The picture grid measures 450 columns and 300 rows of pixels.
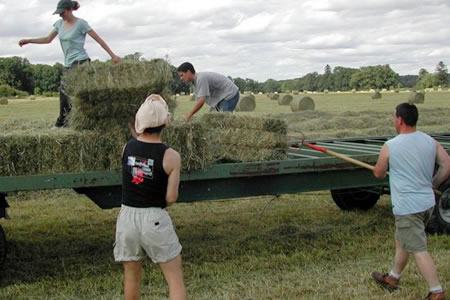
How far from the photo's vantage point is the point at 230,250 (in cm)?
669

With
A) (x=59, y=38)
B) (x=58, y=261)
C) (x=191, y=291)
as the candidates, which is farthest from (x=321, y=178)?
(x=59, y=38)

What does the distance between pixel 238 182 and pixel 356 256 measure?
1.37 m

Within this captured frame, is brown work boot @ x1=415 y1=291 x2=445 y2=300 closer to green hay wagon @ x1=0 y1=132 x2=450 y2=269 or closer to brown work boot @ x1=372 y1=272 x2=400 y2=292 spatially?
brown work boot @ x1=372 y1=272 x2=400 y2=292

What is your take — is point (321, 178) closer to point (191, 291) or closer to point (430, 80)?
point (191, 291)

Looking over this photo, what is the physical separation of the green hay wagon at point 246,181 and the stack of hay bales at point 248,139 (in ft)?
0.66

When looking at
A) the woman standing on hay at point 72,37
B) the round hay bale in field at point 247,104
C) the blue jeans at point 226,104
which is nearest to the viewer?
the woman standing on hay at point 72,37

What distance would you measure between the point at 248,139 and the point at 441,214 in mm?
2429

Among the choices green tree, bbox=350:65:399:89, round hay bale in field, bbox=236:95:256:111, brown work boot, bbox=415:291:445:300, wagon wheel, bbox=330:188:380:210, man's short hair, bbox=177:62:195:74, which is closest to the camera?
brown work boot, bbox=415:291:445:300

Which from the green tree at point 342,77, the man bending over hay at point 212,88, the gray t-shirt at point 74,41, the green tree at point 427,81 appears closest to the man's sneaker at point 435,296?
the man bending over hay at point 212,88

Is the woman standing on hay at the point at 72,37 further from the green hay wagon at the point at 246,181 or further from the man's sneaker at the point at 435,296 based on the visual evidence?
the man's sneaker at the point at 435,296

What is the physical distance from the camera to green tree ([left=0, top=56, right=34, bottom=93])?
60747 mm

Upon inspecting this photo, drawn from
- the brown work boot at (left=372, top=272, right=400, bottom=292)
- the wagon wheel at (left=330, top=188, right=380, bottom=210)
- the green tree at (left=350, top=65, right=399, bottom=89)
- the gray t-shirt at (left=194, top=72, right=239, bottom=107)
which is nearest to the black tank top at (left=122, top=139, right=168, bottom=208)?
the brown work boot at (left=372, top=272, right=400, bottom=292)

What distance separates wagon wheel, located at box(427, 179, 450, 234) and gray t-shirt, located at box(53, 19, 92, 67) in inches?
164

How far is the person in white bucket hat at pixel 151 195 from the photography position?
411 cm
